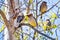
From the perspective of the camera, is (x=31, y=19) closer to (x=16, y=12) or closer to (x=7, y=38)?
(x=16, y=12)

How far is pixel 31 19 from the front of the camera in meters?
1.13

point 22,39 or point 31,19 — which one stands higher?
point 31,19

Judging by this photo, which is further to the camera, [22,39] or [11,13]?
[22,39]

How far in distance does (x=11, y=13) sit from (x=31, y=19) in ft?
0.72

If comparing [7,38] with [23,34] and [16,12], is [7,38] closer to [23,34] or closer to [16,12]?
[16,12]

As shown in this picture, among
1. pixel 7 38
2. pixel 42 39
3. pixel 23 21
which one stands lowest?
pixel 42 39

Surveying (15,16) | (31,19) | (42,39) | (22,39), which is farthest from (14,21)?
(42,39)

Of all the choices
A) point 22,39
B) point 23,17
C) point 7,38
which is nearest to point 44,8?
point 23,17

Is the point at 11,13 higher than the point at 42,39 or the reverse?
higher

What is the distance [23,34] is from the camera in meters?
2.59

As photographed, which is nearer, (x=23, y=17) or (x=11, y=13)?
(x=23, y=17)

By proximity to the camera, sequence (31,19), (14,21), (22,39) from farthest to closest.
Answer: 1. (22,39)
2. (14,21)
3. (31,19)

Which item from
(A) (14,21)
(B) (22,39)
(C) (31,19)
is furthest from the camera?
(B) (22,39)

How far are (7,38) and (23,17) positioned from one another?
185 mm
